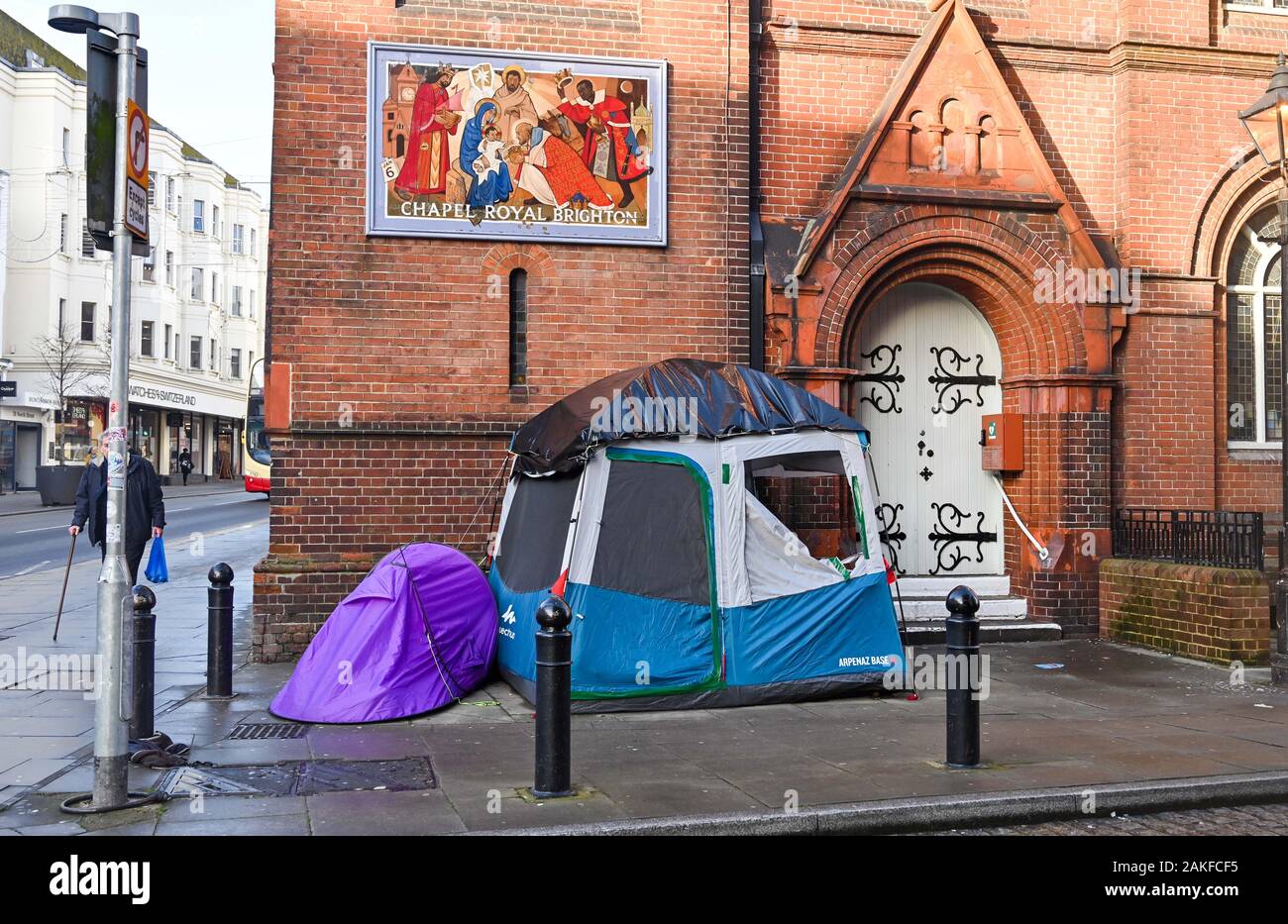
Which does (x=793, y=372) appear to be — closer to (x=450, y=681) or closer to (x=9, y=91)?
(x=450, y=681)

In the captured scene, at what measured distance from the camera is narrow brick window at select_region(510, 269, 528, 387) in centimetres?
1180

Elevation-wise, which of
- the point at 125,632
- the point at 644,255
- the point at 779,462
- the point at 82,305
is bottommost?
the point at 125,632

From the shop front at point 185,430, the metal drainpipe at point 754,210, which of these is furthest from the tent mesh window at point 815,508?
the shop front at point 185,430

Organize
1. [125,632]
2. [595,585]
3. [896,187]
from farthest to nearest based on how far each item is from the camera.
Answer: [896,187] → [595,585] → [125,632]

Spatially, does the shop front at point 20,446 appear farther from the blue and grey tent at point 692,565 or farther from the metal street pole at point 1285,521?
the metal street pole at point 1285,521

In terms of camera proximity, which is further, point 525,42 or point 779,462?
point 525,42

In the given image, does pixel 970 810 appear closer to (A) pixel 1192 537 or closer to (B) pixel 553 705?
(B) pixel 553 705

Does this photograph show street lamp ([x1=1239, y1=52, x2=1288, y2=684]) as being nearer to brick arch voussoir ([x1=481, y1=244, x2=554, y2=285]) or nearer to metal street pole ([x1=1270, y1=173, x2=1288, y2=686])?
metal street pole ([x1=1270, y1=173, x2=1288, y2=686])

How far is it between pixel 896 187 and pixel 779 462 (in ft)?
12.6

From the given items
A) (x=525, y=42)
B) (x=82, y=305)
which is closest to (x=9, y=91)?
(x=82, y=305)

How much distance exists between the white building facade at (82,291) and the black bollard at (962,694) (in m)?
37.7

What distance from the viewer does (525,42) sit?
38.8 ft

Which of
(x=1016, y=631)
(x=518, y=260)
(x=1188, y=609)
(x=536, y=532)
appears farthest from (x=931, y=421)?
(x=536, y=532)

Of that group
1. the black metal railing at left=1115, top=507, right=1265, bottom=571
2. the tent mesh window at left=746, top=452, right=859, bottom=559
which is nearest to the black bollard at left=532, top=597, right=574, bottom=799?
the tent mesh window at left=746, top=452, right=859, bottom=559
